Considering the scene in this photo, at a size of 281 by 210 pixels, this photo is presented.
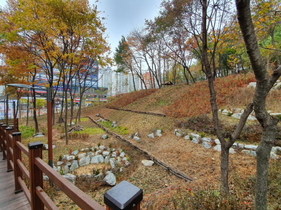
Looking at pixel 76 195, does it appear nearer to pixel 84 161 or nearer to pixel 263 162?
pixel 263 162

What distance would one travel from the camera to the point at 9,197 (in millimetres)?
2020

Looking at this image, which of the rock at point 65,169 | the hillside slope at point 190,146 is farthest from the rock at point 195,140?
the rock at point 65,169

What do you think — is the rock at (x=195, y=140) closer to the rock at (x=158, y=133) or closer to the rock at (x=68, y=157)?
the rock at (x=158, y=133)

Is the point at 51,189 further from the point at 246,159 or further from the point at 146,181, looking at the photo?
the point at 246,159

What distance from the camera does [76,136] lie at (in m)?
6.81

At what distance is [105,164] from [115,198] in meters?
3.91

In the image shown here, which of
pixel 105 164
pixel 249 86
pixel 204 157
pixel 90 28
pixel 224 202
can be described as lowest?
pixel 105 164

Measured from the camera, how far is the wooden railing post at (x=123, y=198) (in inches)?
21.1

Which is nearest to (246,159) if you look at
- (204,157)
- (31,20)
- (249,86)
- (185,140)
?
(204,157)

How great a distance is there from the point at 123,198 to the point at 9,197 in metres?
2.52

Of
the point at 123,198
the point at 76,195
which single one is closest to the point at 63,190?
the point at 76,195

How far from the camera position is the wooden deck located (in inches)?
72.0

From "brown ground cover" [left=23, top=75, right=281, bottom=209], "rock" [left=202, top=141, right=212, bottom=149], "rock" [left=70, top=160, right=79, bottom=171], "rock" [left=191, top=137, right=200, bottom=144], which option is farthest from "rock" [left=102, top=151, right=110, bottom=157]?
"rock" [left=202, top=141, right=212, bottom=149]

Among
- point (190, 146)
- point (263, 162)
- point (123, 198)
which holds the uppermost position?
point (123, 198)
